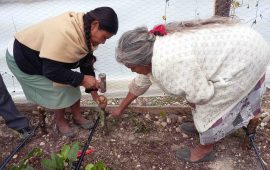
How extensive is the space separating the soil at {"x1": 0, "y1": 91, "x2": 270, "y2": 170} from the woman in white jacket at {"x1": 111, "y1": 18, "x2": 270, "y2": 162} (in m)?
0.57

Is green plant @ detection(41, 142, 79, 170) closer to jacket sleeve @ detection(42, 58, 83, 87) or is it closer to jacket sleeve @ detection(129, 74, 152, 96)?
jacket sleeve @ detection(42, 58, 83, 87)

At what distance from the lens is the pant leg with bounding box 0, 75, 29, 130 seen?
8.00 ft

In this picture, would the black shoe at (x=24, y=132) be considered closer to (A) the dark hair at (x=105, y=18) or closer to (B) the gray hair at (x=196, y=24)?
(A) the dark hair at (x=105, y=18)

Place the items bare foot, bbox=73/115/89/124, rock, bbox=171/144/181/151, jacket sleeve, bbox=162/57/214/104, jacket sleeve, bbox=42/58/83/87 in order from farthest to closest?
bare foot, bbox=73/115/89/124 < rock, bbox=171/144/181/151 < jacket sleeve, bbox=42/58/83/87 < jacket sleeve, bbox=162/57/214/104

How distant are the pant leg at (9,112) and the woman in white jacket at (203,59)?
1.09 meters

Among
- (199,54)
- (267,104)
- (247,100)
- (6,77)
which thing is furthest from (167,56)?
(6,77)

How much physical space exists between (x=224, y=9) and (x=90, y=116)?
143 centimetres

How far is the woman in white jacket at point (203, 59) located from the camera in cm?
173

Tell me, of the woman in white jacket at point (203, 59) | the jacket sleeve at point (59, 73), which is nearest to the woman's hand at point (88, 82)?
the jacket sleeve at point (59, 73)

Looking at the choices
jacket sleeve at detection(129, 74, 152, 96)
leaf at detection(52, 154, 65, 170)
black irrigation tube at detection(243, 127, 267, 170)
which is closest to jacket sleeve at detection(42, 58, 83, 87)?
jacket sleeve at detection(129, 74, 152, 96)

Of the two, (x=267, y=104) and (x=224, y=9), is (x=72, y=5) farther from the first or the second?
(x=267, y=104)

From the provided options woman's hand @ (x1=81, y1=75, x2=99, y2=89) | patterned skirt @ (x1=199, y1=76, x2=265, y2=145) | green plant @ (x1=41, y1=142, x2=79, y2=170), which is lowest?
green plant @ (x1=41, y1=142, x2=79, y2=170)

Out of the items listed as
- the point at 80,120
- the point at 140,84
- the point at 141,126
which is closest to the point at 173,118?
the point at 141,126

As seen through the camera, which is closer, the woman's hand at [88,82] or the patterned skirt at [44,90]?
the woman's hand at [88,82]
